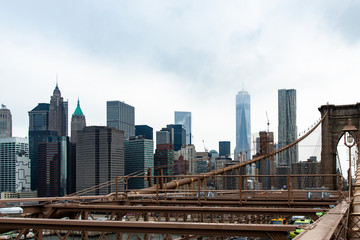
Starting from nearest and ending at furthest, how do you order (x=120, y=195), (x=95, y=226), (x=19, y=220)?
(x=95, y=226) → (x=19, y=220) → (x=120, y=195)

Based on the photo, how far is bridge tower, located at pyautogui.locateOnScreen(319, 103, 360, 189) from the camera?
39.1 m

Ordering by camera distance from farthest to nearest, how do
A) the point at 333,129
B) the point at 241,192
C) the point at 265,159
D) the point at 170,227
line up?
1. the point at 265,159
2. the point at 333,129
3. the point at 241,192
4. the point at 170,227

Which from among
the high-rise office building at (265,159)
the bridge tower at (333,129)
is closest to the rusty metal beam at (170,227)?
the bridge tower at (333,129)

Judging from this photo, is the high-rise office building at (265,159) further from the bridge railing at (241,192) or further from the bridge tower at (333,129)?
the bridge railing at (241,192)

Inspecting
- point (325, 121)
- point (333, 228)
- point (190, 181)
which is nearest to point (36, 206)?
point (333, 228)

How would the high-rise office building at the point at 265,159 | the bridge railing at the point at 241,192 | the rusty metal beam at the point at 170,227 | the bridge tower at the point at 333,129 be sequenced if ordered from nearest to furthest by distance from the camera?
the rusty metal beam at the point at 170,227 < the bridge railing at the point at 241,192 < the bridge tower at the point at 333,129 < the high-rise office building at the point at 265,159

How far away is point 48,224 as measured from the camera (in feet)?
26.4

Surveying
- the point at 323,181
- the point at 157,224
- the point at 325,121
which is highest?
the point at 325,121

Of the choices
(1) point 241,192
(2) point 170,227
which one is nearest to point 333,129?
(1) point 241,192

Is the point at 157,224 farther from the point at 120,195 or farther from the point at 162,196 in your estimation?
the point at 162,196

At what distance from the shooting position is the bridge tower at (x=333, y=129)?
128 ft

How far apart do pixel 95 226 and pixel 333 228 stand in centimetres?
403

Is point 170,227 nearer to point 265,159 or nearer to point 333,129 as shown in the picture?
point 333,129

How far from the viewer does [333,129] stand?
130 ft
